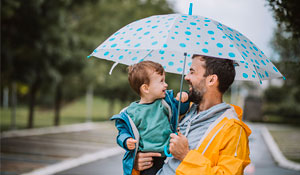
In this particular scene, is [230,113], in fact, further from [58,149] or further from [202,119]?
[58,149]

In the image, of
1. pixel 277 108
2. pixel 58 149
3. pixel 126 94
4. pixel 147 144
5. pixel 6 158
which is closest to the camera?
pixel 147 144

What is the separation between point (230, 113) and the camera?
2.46m

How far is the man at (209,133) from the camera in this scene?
2277mm

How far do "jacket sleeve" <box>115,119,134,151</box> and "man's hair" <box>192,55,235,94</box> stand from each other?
2.55ft

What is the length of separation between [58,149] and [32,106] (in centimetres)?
814

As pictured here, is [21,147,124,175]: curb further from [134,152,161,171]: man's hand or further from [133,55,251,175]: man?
[133,55,251,175]: man

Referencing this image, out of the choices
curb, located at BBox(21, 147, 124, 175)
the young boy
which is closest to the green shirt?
the young boy

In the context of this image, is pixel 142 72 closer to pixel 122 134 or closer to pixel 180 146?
pixel 122 134

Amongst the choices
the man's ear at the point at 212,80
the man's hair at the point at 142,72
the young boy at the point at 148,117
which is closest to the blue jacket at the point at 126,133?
the young boy at the point at 148,117

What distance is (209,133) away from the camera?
2.36m

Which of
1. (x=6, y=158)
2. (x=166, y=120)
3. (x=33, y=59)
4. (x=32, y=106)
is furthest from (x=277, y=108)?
(x=166, y=120)

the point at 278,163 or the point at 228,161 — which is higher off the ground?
the point at 228,161

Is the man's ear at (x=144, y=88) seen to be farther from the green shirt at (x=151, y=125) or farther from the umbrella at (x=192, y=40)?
the umbrella at (x=192, y=40)

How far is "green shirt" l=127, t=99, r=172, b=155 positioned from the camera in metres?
2.82
